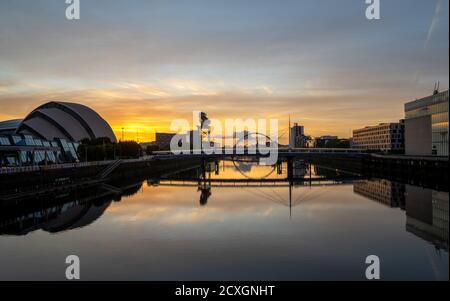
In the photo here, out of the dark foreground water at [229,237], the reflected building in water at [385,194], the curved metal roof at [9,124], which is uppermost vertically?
the curved metal roof at [9,124]

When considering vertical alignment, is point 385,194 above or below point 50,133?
below

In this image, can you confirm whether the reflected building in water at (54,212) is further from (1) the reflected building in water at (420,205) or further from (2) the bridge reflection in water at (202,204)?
(1) the reflected building in water at (420,205)

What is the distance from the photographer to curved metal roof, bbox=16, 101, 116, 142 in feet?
206

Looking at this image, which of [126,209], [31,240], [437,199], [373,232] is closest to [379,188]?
[437,199]

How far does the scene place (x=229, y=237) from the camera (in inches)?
681

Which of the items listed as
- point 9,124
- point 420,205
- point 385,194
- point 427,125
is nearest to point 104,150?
point 9,124

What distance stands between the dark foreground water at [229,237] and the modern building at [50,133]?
15628 millimetres

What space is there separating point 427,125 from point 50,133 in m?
54.3

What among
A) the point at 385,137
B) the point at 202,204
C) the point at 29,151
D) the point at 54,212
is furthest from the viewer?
the point at 385,137

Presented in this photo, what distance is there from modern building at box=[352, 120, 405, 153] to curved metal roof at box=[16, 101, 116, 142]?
2325 inches

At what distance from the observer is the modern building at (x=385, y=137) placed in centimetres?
9925

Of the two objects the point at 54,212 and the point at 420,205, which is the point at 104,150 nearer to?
the point at 54,212

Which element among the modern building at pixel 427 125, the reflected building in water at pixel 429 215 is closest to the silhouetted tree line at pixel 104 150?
the reflected building in water at pixel 429 215

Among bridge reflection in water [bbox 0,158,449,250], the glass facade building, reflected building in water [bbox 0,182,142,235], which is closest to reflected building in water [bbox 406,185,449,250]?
bridge reflection in water [bbox 0,158,449,250]
